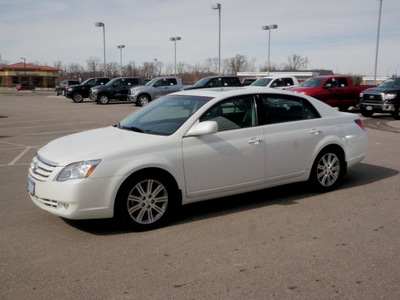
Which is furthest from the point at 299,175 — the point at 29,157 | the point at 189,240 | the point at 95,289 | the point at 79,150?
the point at 29,157

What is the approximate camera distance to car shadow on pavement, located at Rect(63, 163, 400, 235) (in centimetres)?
507

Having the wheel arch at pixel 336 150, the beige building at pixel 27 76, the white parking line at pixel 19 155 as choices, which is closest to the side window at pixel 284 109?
the wheel arch at pixel 336 150

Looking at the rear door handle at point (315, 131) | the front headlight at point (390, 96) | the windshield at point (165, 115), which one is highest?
the windshield at point (165, 115)

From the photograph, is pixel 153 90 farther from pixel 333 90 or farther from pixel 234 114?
pixel 234 114

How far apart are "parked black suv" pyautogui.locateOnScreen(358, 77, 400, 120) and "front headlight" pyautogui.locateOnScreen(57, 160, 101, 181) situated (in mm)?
16708

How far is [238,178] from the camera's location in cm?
546

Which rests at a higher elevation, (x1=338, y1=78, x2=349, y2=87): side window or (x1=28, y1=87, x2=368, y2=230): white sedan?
(x1=338, y1=78, x2=349, y2=87): side window

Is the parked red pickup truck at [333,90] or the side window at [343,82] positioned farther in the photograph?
the side window at [343,82]

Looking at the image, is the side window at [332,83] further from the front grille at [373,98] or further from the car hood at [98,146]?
the car hood at [98,146]

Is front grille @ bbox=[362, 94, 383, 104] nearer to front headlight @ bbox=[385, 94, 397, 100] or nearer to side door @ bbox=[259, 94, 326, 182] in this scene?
front headlight @ bbox=[385, 94, 397, 100]

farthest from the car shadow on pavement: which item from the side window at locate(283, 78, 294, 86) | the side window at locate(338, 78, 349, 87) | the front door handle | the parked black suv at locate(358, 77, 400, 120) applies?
the side window at locate(283, 78, 294, 86)

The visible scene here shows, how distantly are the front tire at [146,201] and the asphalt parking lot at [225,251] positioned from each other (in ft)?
0.52

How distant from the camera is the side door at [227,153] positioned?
5.11 meters

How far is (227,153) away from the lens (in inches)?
209
